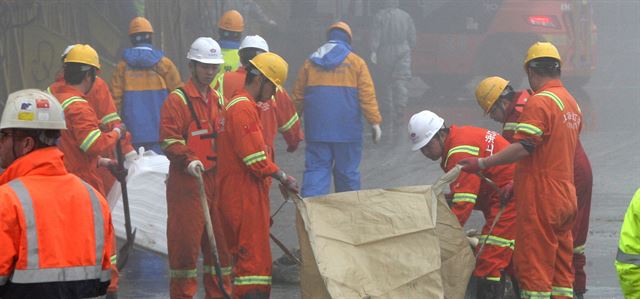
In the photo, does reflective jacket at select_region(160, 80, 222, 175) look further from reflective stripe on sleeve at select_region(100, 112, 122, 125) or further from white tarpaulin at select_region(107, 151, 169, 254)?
white tarpaulin at select_region(107, 151, 169, 254)

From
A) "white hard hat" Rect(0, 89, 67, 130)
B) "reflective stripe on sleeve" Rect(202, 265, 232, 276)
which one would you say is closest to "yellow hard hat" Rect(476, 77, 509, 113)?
"reflective stripe on sleeve" Rect(202, 265, 232, 276)

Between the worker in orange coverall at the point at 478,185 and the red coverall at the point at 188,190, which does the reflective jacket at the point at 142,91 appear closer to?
the red coverall at the point at 188,190

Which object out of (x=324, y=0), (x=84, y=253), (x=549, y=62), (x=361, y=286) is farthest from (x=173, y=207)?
(x=324, y=0)

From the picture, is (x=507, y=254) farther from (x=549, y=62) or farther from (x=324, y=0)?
(x=324, y=0)

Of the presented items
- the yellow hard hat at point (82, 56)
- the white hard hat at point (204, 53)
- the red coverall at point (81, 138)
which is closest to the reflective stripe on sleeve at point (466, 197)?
the white hard hat at point (204, 53)

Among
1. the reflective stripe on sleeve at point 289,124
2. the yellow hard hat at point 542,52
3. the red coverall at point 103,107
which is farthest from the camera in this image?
the reflective stripe on sleeve at point 289,124

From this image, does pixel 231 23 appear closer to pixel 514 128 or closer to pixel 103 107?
pixel 103 107

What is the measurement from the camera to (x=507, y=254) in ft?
24.9

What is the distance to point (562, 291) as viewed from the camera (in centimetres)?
723

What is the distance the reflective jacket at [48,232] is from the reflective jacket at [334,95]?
5.89 meters

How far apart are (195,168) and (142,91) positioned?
338 cm

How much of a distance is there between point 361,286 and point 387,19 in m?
11.6

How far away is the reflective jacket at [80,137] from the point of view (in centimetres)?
772

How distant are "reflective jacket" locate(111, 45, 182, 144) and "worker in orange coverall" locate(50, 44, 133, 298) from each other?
255 cm
